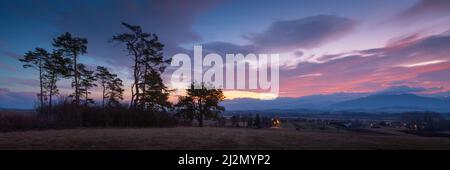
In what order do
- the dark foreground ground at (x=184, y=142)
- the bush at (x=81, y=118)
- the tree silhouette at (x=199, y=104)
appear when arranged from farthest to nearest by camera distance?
the tree silhouette at (x=199, y=104) → the bush at (x=81, y=118) → the dark foreground ground at (x=184, y=142)

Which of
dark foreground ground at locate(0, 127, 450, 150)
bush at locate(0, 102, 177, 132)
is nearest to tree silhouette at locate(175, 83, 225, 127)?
bush at locate(0, 102, 177, 132)

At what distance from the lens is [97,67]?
52875 millimetres

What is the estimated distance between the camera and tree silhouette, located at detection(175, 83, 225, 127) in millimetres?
52812

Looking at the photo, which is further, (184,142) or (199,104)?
(199,104)

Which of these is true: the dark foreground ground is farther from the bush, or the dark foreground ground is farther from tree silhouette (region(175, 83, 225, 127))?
tree silhouette (region(175, 83, 225, 127))

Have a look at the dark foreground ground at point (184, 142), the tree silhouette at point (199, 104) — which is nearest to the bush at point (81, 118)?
the dark foreground ground at point (184, 142)

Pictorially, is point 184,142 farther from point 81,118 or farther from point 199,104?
point 199,104

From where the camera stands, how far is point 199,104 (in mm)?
53594

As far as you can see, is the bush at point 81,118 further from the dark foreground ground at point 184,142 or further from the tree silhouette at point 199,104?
the tree silhouette at point 199,104

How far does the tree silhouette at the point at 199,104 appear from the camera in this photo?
52812 mm

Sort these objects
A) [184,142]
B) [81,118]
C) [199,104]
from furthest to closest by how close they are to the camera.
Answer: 1. [199,104]
2. [81,118]
3. [184,142]

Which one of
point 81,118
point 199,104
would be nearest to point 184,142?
point 81,118

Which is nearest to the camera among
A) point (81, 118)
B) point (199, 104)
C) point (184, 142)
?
point (184, 142)
